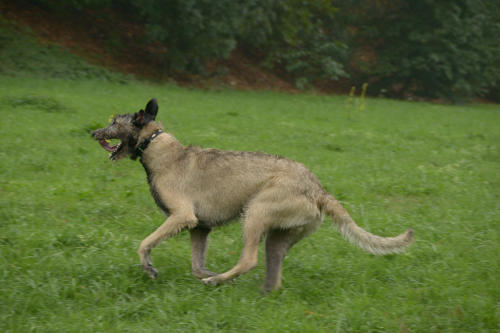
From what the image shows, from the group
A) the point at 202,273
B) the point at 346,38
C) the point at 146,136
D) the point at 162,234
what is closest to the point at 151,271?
the point at 162,234

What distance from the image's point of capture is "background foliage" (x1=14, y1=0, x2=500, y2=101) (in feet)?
78.2

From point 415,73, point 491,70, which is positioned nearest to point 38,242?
point 415,73

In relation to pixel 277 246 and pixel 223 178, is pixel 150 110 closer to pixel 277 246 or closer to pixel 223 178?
pixel 223 178

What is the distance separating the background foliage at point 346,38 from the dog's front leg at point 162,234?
63.0ft

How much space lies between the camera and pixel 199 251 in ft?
17.7

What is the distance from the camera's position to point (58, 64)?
70.2 ft

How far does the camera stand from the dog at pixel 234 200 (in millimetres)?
5004

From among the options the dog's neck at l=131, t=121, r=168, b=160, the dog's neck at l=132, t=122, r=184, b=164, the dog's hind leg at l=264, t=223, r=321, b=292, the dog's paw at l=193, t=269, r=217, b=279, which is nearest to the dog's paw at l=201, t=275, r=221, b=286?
the dog's paw at l=193, t=269, r=217, b=279

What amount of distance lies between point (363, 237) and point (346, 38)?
→ 29.6 m

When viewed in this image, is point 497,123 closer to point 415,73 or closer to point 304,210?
point 415,73

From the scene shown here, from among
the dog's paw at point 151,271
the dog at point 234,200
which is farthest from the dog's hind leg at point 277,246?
the dog's paw at point 151,271

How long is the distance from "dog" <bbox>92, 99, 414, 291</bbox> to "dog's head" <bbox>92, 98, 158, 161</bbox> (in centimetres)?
1

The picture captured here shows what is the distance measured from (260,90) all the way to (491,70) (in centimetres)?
1502

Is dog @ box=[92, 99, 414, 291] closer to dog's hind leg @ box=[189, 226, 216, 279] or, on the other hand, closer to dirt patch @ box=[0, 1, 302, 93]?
dog's hind leg @ box=[189, 226, 216, 279]
